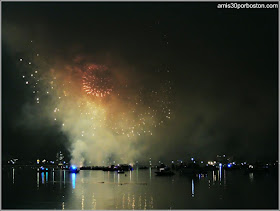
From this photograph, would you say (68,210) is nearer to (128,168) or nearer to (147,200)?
(147,200)

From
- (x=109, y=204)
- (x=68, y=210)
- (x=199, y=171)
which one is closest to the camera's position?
(x=68, y=210)

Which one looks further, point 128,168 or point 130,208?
point 128,168

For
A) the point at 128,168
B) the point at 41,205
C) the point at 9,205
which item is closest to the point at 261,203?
the point at 41,205

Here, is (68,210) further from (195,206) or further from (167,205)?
(195,206)

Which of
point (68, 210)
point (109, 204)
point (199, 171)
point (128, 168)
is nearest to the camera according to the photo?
point (68, 210)

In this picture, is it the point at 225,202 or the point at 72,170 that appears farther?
the point at 72,170

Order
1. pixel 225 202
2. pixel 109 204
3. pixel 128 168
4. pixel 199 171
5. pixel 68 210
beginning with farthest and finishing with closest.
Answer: pixel 128 168 < pixel 199 171 < pixel 225 202 < pixel 109 204 < pixel 68 210

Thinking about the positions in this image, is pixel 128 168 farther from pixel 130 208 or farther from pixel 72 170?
pixel 130 208

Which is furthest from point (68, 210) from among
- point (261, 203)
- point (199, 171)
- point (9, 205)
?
point (199, 171)
